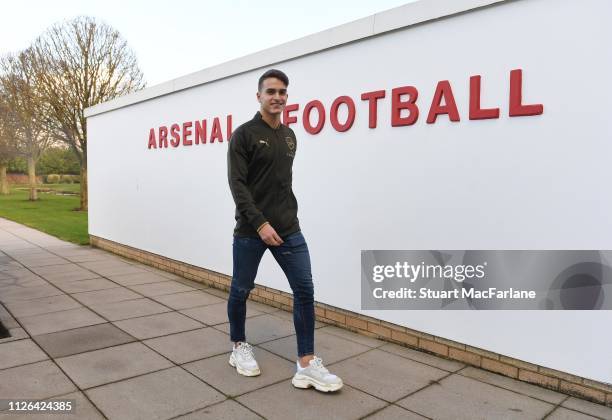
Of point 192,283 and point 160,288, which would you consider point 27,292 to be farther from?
point 192,283

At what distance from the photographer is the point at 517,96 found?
Answer: 123 inches

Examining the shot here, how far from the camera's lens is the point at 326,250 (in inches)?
177

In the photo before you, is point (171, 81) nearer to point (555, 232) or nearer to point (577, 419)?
point (555, 232)

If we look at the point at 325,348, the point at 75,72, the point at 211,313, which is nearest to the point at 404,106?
the point at 325,348

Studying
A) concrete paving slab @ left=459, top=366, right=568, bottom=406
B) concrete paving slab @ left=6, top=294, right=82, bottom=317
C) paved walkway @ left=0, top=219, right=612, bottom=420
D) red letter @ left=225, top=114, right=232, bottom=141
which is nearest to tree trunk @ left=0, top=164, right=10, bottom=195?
paved walkway @ left=0, top=219, right=612, bottom=420

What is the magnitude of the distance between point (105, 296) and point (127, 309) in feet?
2.25

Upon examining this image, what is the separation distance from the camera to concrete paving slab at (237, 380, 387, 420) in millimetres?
2686

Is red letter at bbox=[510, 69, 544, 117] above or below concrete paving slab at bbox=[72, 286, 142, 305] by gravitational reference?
above

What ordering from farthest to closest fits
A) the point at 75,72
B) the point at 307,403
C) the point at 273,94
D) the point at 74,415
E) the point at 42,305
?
the point at 75,72 < the point at 42,305 < the point at 273,94 < the point at 307,403 < the point at 74,415

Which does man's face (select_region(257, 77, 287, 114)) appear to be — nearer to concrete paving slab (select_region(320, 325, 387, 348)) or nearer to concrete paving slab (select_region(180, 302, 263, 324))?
concrete paving slab (select_region(320, 325, 387, 348))

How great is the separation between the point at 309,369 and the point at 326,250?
1.61 metres

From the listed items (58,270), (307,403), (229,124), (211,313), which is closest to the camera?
(307,403)

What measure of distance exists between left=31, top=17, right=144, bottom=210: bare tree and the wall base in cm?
1309

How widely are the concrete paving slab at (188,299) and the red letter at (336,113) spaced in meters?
2.36
